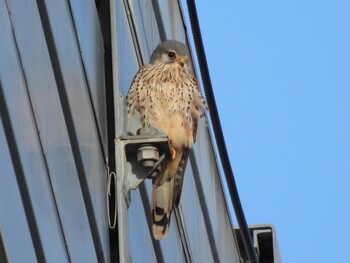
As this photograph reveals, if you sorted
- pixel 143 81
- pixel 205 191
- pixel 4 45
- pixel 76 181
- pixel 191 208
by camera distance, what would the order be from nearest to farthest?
pixel 4 45, pixel 76 181, pixel 143 81, pixel 191 208, pixel 205 191

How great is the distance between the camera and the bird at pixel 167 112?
9.42 metres

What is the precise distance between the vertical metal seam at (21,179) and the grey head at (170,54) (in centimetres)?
292

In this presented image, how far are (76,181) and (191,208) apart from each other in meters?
4.67

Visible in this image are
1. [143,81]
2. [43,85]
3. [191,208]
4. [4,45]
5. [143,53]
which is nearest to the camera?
[4,45]

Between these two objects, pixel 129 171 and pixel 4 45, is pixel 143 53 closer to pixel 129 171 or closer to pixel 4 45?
pixel 129 171

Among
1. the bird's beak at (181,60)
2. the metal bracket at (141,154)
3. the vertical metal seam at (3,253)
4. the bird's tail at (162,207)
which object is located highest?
the bird's beak at (181,60)

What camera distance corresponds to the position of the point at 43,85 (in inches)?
304

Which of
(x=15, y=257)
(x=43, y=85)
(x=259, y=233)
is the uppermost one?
(x=43, y=85)

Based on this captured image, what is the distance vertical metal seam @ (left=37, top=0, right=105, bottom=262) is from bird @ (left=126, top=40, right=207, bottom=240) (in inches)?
32.5

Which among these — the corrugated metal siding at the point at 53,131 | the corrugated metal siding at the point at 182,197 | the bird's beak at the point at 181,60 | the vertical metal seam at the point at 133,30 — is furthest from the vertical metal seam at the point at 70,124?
the vertical metal seam at the point at 133,30

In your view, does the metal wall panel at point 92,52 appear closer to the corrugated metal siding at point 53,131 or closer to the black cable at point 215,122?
the corrugated metal siding at point 53,131

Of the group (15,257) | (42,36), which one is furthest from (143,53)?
(15,257)

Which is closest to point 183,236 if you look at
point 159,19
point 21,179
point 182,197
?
point 182,197

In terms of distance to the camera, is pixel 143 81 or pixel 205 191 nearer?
pixel 143 81
